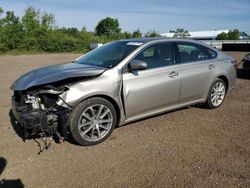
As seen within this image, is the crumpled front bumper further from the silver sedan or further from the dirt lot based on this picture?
the dirt lot

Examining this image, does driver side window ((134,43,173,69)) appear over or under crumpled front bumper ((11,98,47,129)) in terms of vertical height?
over

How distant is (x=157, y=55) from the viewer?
16.6 ft

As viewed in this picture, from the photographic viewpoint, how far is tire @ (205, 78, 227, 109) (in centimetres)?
595

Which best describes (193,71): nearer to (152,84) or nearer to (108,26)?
(152,84)

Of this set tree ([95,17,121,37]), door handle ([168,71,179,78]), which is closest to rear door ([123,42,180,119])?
door handle ([168,71,179,78])

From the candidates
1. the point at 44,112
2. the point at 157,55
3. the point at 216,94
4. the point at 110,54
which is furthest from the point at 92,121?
the point at 216,94

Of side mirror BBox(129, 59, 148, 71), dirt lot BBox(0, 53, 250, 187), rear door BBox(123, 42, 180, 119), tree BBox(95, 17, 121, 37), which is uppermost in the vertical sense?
tree BBox(95, 17, 121, 37)

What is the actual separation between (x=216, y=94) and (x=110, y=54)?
2635 mm

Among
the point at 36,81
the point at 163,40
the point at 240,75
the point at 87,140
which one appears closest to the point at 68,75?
the point at 36,81

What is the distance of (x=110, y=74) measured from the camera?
437 cm

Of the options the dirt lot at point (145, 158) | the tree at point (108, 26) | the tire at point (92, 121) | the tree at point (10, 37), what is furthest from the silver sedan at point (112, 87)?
the tree at point (108, 26)

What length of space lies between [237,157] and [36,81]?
10.4 ft

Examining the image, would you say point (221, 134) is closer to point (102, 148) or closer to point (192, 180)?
point (192, 180)

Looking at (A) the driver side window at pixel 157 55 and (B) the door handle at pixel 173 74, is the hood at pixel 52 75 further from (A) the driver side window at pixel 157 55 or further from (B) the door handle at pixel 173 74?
(B) the door handle at pixel 173 74
